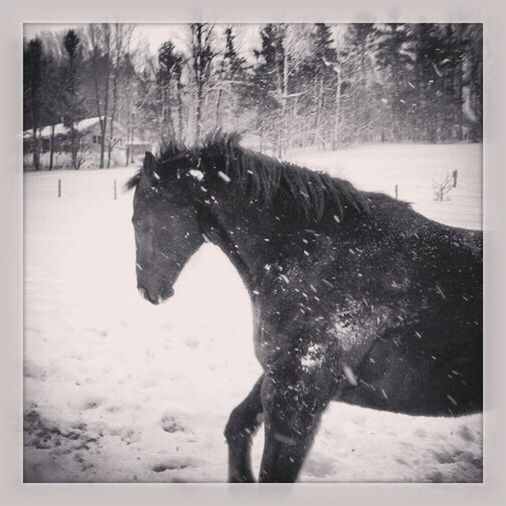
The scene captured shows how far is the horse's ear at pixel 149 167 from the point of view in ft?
7.74

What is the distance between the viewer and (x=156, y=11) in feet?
9.52

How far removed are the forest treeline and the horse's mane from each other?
550 mm

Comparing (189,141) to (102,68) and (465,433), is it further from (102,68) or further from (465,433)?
(465,433)

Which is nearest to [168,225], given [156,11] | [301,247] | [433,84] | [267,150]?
[301,247]

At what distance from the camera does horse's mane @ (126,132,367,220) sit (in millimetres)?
2340

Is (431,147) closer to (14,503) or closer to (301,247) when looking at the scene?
(301,247)

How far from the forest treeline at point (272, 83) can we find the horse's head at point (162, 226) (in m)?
0.61

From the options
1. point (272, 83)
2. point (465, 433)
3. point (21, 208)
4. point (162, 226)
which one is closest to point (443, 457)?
point (465, 433)

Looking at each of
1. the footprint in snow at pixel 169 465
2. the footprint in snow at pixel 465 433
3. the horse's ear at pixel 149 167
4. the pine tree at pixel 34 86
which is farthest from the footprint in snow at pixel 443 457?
the pine tree at pixel 34 86

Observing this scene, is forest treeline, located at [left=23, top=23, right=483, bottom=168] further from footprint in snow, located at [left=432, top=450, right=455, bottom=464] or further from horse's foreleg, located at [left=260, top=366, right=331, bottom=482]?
footprint in snow, located at [left=432, top=450, right=455, bottom=464]

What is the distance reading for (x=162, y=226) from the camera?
243cm

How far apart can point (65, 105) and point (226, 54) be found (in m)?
1.03

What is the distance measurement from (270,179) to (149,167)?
60cm

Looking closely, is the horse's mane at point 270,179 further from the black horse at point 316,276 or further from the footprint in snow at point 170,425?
the footprint in snow at point 170,425
